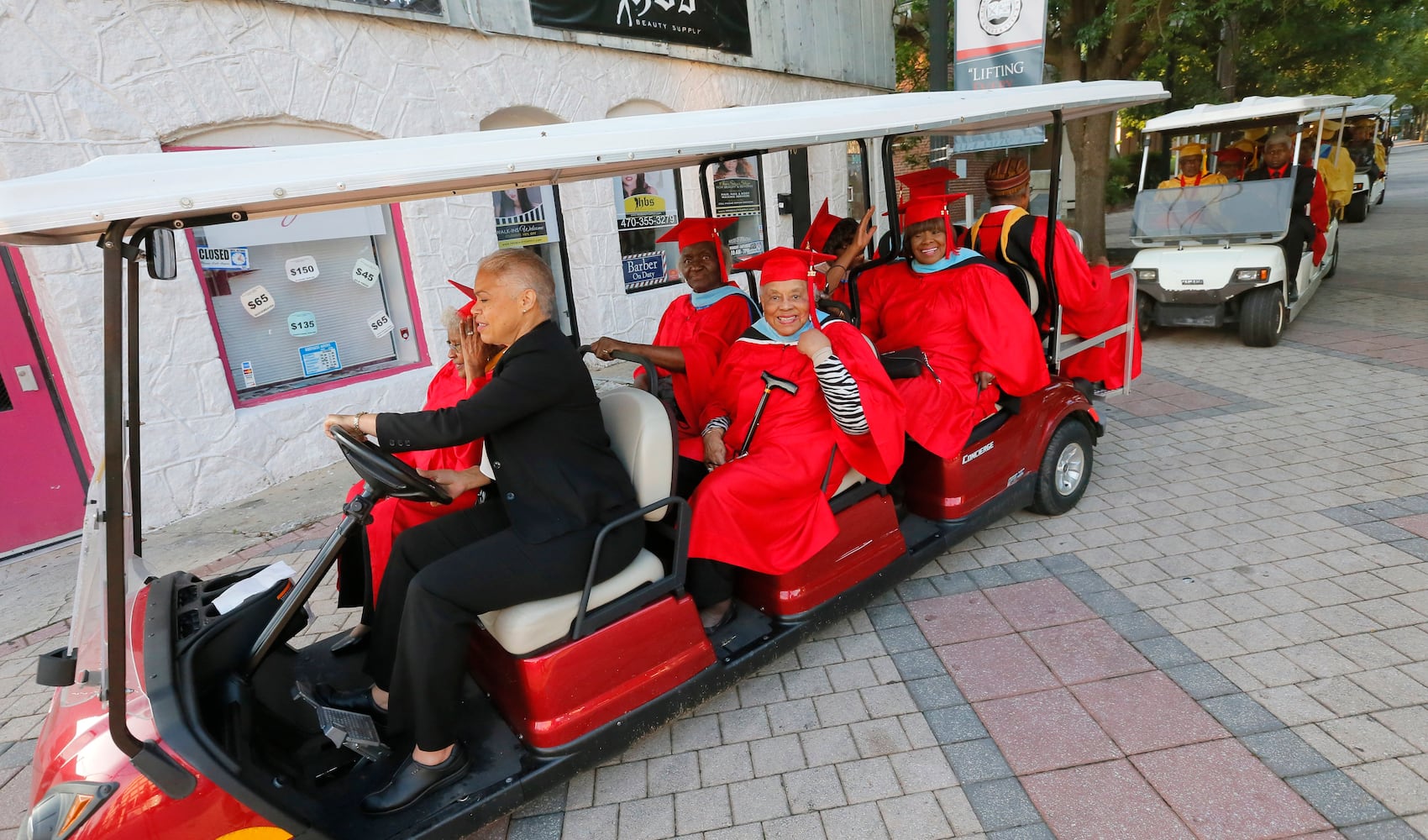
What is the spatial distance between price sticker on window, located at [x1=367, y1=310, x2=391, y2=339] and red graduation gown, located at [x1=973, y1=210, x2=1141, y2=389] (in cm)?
440

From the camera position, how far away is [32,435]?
4590 millimetres

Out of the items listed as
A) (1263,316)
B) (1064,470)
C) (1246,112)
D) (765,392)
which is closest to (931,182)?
(765,392)

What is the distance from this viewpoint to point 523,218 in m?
6.95

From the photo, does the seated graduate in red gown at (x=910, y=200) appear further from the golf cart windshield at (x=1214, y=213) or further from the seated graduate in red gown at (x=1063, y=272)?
the golf cart windshield at (x=1214, y=213)

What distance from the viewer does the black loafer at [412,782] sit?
211 cm

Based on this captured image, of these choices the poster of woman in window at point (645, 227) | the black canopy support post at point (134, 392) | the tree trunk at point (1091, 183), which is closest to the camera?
the black canopy support post at point (134, 392)

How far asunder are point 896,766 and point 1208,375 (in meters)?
5.39

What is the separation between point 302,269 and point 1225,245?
7773 mm

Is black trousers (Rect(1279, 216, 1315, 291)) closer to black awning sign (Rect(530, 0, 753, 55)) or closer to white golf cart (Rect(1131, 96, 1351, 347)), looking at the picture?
white golf cart (Rect(1131, 96, 1351, 347))

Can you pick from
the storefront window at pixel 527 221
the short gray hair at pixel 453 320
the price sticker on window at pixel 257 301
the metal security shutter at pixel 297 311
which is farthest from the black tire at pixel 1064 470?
the price sticker on window at pixel 257 301

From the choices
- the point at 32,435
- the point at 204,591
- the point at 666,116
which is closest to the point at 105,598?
the point at 204,591

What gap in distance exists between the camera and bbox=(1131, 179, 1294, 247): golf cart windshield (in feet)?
21.9

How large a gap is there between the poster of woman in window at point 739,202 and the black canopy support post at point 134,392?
137 inches

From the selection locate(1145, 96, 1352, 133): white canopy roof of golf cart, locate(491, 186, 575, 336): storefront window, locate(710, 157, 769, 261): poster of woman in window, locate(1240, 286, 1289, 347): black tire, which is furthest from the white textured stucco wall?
locate(1240, 286, 1289, 347): black tire
